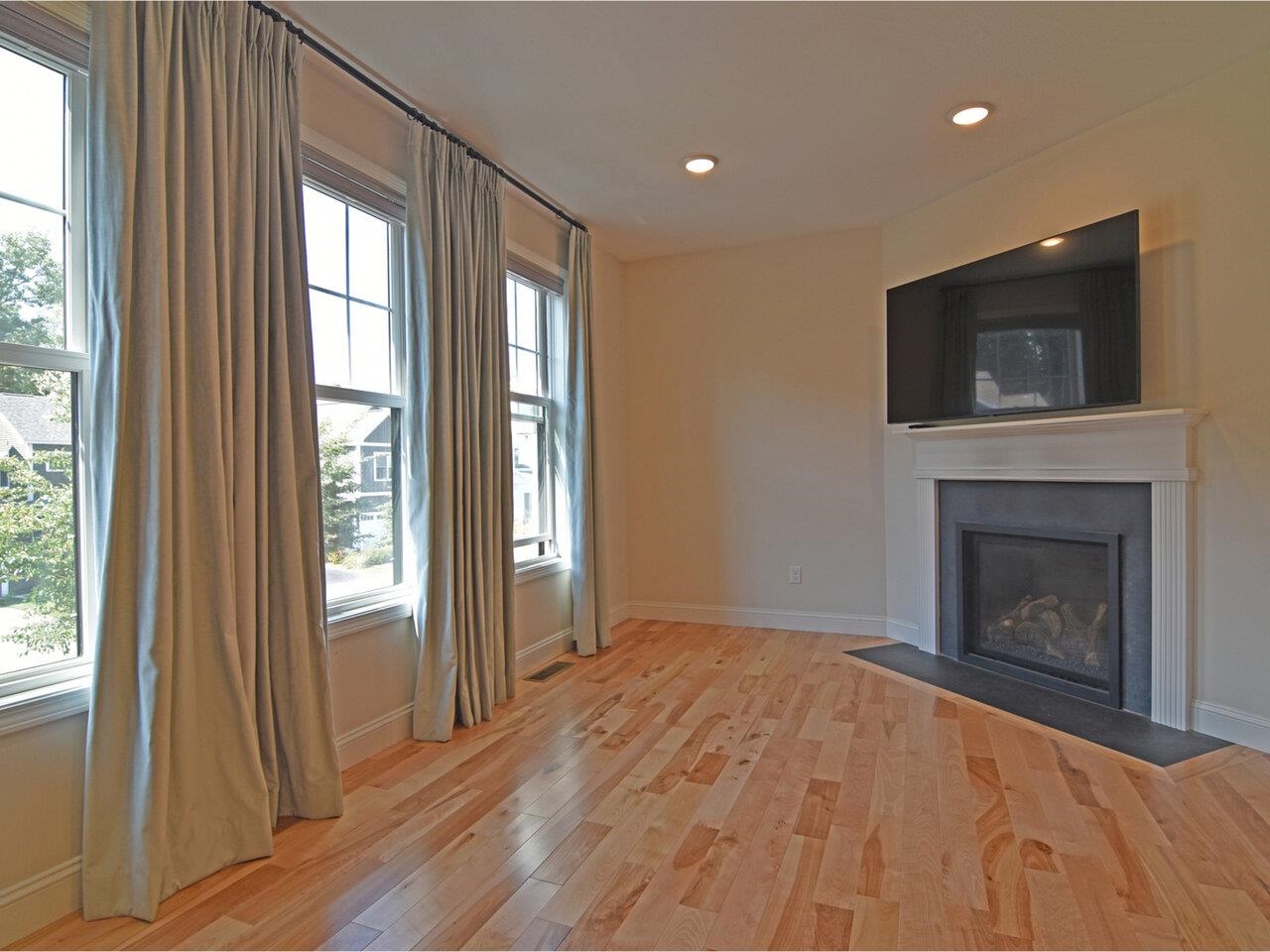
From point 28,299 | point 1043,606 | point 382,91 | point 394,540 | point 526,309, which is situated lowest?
point 1043,606

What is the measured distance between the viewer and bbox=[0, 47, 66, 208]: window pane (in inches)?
69.0

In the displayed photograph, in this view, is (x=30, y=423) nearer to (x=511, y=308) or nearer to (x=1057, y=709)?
(x=511, y=308)

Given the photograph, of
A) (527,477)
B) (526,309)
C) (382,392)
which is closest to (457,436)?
(382,392)

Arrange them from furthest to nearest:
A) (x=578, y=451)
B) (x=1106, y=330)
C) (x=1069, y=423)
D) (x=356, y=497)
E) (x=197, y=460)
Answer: (x=578, y=451), (x=1069, y=423), (x=1106, y=330), (x=356, y=497), (x=197, y=460)

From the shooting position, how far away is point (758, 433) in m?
→ 4.90

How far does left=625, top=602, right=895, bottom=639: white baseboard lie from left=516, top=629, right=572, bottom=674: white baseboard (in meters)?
1.02

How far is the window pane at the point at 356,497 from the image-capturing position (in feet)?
8.77

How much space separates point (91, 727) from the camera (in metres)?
1.73

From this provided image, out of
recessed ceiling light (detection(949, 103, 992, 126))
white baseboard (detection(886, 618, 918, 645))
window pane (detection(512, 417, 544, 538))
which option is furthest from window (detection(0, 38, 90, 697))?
white baseboard (detection(886, 618, 918, 645))

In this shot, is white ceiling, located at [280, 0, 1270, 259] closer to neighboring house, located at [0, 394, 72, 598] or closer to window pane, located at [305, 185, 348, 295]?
window pane, located at [305, 185, 348, 295]

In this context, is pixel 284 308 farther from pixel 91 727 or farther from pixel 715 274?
pixel 715 274

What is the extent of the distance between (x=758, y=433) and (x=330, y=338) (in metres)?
3.08

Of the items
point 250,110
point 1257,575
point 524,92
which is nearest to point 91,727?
point 250,110

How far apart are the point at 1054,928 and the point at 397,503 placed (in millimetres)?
2684
